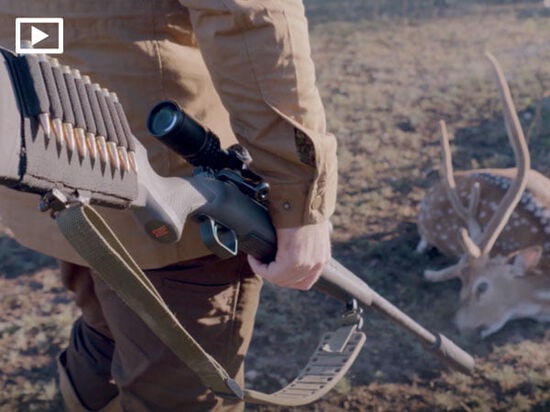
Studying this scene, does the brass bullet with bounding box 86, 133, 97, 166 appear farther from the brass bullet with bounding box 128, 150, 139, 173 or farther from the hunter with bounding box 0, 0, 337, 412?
the hunter with bounding box 0, 0, 337, 412

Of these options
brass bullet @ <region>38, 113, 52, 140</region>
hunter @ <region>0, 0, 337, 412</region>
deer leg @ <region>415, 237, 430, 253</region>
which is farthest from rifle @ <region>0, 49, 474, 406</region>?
deer leg @ <region>415, 237, 430, 253</region>

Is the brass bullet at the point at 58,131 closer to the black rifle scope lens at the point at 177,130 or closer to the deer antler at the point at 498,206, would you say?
the black rifle scope lens at the point at 177,130

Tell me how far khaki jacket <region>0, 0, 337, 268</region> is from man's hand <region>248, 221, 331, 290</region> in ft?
0.11

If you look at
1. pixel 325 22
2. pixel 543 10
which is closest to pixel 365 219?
pixel 325 22

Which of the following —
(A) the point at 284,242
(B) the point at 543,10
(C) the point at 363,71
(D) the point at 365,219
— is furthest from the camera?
(B) the point at 543,10

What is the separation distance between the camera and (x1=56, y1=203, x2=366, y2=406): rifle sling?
1271 millimetres

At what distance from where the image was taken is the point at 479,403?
134 inches

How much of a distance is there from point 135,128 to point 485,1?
9028 millimetres

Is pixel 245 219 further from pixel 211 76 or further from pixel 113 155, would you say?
pixel 113 155

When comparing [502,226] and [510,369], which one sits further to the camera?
[502,226]

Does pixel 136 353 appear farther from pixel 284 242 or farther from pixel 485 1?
pixel 485 1

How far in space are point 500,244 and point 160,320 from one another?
313cm

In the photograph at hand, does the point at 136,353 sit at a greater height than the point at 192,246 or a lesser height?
lesser

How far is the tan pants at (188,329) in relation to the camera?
2.12 metres
